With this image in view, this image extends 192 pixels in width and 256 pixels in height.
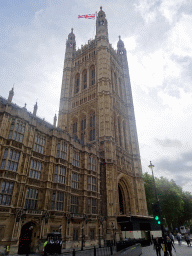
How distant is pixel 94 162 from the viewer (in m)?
35.4

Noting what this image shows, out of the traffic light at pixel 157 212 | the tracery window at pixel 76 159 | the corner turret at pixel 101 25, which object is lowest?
the traffic light at pixel 157 212

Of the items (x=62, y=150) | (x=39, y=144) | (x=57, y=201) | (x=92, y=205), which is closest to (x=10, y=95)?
(x=39, y=144)

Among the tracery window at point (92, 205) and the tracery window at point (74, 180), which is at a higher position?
the tracery window at point (74, 180)

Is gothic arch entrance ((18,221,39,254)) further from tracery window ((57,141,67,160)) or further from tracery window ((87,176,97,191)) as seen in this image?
tracery window ((87,176,97,191))

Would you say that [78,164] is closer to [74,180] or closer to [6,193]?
[74,180]

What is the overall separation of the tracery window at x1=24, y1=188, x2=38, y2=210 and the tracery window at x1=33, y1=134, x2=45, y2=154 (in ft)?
17.0

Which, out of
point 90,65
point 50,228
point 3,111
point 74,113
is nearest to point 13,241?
point 50,228

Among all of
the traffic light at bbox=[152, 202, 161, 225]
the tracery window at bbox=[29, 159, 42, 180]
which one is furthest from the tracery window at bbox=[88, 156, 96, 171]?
the traffic light at bbox=[152, 202, 161, 225]


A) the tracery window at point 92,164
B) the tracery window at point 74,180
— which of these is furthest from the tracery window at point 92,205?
the tracery window at point 92,164

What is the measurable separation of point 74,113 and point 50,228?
112 feet

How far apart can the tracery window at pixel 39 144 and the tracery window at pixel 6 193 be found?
6.05 meters

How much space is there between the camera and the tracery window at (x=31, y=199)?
857 inches

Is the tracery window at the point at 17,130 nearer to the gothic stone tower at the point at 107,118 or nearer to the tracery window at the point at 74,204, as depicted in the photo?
the tracery window at the point at 74,204

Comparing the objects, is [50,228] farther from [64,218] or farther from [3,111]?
[3,111]
